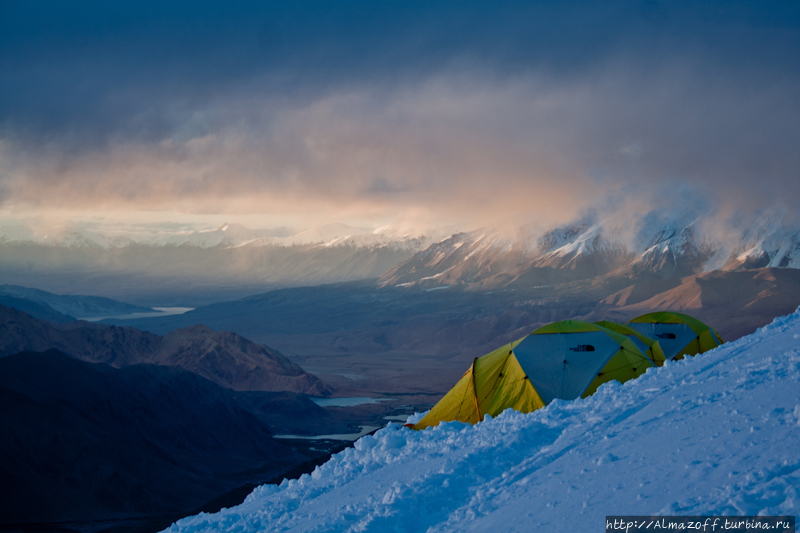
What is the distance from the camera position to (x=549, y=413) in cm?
948

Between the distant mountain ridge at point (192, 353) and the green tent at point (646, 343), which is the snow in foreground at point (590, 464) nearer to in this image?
the green tent at point (646, 343)

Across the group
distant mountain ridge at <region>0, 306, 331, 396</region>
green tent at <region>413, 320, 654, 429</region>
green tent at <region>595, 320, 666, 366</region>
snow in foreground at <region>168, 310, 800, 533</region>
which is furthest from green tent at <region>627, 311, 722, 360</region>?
distant mountain ridge at <region>0, 306, 331, 396</region>

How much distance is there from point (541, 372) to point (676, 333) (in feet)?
40.1

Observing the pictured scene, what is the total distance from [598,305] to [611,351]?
131 meters

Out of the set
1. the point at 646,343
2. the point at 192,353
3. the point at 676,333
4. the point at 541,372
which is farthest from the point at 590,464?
the point at 192,353

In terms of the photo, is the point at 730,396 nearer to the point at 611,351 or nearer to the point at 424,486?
the point at 424,486

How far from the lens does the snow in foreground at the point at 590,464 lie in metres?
5.40

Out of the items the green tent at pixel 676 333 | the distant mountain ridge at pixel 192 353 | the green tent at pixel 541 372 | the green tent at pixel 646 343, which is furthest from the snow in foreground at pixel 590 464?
the distant mountain ridge at pixel 192 353

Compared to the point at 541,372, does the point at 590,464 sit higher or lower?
higher

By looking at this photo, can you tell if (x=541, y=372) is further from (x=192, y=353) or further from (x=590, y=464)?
(x=192, y=353)

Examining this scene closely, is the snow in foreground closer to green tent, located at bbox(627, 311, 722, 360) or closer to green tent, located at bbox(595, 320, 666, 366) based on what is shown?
green tent, located at bbox(595, 320, 666, 366)

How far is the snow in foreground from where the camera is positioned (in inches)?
213

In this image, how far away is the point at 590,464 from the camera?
21.6ft

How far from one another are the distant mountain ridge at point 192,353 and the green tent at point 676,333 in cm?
5731
